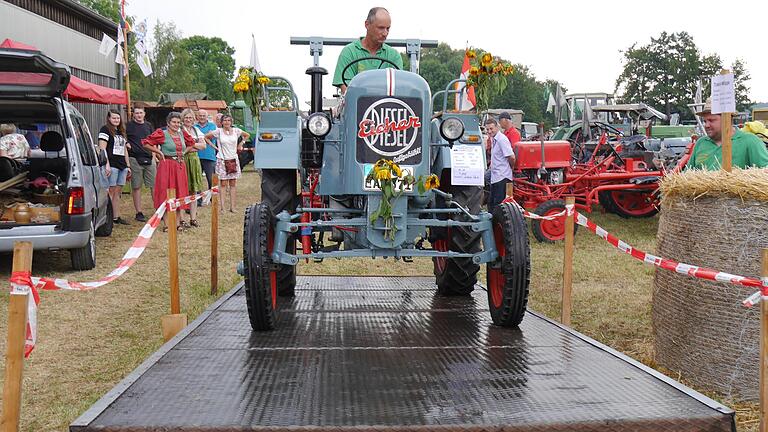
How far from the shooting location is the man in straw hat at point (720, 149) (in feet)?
17.1

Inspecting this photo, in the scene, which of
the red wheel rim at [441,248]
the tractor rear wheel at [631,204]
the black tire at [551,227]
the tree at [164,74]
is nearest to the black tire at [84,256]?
the red wheel rim at [441,248]

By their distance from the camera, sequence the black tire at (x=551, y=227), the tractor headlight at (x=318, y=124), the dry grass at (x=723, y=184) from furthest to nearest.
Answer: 1. the black tire at (x=551, y=227)
2. the tractor headlight at (x=318, y=124)
3. the dry grass at (x=723, y=184)

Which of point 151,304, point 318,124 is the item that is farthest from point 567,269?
point 151,304

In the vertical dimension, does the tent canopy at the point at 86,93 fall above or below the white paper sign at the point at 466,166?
above

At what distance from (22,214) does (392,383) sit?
5.06 m

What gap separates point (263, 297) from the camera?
455 centimetres

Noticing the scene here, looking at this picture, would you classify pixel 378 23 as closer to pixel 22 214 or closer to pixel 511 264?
pixel 511 264

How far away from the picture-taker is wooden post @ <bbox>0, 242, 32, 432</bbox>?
2.93 m

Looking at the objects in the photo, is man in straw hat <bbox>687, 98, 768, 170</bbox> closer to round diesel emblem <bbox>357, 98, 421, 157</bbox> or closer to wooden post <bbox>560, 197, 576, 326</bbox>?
wooden post <bbox>560, 197, 576, 326</bbox>

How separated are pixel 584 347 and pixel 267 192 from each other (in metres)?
2.49

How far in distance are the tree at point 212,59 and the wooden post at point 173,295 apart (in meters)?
81.3

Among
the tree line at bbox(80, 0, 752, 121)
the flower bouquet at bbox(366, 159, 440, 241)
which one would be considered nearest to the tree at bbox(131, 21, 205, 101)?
the tree line at bbox(80, 0, 752, 121)

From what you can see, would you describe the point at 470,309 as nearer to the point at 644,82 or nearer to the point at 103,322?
the point at 103,322

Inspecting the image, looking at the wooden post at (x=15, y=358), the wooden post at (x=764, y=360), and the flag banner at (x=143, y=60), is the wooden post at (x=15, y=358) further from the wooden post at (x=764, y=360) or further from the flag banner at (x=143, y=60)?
the flag banner at (x=143, y=60)
